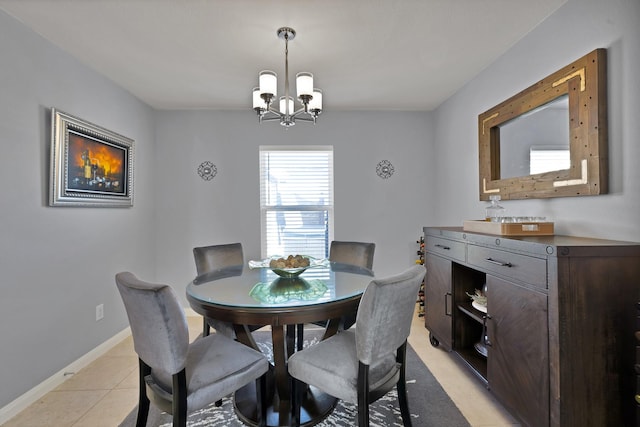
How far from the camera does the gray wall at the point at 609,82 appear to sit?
1.42 meters

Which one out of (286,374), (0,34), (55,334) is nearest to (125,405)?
(55,334)

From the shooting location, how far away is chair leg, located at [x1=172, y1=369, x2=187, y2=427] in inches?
47.8

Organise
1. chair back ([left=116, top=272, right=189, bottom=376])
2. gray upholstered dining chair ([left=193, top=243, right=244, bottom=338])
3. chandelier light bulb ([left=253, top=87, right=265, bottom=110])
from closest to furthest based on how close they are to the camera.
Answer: chair back ([left=116, top=272, right=189, bottom=376])
chandelier light bulb ([left=253, top=87, right=265, bottom=110])
gray upholstered dining chair ([left=193, top=243, right=244, bottom=338])

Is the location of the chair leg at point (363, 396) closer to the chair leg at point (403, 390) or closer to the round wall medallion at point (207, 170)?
the chair leg at point (403, 390)

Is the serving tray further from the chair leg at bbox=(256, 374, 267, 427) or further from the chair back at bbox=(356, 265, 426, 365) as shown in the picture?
the chair leg at bbox=(256, 374, 267, 427)

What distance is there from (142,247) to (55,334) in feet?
4.04

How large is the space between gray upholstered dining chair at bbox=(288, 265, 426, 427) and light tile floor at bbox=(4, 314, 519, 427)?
0.64m

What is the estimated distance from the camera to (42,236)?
2053 mm

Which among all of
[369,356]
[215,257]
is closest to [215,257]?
[215,257]

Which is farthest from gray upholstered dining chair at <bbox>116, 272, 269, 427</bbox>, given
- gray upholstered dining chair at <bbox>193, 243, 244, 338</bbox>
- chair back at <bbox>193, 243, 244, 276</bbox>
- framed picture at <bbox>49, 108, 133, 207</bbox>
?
framed picture at <bbox>49, 108, 133, 207</bbox>

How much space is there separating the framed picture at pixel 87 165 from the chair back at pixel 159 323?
4.87 feet

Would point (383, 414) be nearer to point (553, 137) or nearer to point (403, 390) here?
point (403, 390)

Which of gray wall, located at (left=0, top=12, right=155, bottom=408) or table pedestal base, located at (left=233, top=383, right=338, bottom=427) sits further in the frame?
gray wall, located at (left=0, top=12, right=155, bottom=408)

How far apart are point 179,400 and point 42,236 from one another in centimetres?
169
